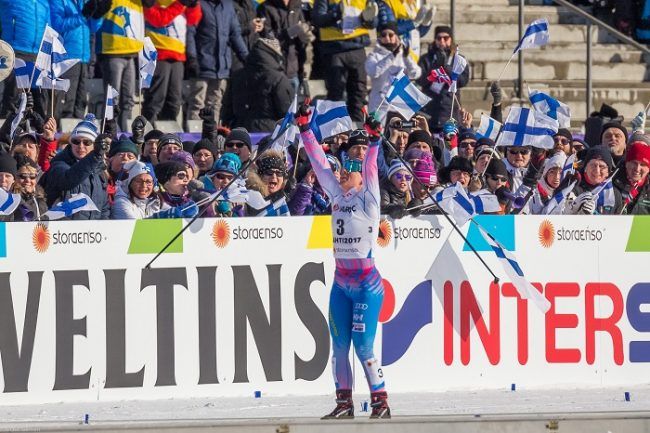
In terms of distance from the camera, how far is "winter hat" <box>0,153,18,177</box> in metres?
13.8

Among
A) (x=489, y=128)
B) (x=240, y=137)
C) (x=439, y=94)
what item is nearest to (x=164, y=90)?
(x=240, y=137)

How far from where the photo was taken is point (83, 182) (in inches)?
559

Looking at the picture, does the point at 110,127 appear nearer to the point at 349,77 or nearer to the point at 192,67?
the point at 192,67

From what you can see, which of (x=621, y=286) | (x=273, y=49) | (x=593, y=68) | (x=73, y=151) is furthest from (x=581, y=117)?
(x=73, y=151)

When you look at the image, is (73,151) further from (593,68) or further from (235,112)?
(593,68)

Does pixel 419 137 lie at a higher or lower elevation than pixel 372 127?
lower

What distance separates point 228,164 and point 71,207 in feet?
4.60

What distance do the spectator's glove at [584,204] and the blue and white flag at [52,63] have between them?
4839 mm

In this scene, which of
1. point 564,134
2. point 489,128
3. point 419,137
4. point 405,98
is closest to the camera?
point 419,137

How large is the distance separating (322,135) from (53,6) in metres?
3.68

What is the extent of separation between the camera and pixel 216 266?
13953mm

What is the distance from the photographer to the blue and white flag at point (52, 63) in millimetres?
16438

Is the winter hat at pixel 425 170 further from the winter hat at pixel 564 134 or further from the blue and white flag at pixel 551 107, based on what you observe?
the blue and white flag at pixel 551 107

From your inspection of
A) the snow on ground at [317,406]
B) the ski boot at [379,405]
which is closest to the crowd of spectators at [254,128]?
the snow on ground at [317,406]
